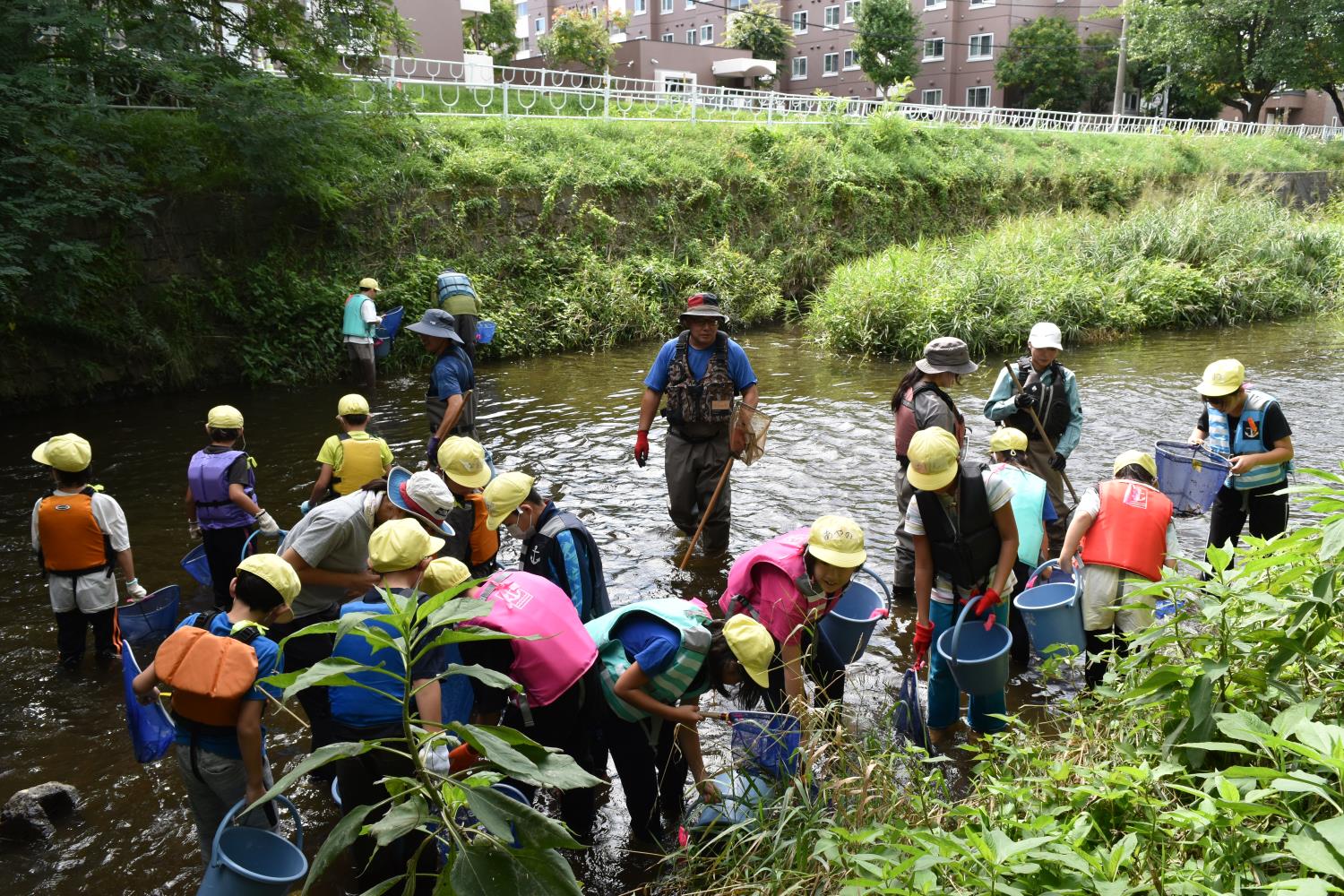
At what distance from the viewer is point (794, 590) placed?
3941 millimetres

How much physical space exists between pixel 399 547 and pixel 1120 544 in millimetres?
3394

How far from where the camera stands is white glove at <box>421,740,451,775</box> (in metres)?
3.33

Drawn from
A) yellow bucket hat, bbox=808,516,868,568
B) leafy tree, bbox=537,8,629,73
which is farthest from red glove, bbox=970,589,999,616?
leafy tree, bbox=537,8,629,73

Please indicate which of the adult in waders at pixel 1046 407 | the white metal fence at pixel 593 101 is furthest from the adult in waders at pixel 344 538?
the white metal fence at pixel 593 101

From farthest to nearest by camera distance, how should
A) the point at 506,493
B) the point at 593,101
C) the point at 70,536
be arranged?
the point at 593,101 → the point at 70,536 → the point at 506,493

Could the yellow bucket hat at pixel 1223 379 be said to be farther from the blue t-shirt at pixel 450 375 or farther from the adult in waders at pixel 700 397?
the blue t-shirt at pixel 450 375

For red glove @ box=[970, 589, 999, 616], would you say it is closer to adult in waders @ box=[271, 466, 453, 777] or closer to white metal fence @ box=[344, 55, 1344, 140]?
adult in waders @ box=[271, 466, 453, 777]

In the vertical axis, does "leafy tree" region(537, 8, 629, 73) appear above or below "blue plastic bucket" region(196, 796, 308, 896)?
above

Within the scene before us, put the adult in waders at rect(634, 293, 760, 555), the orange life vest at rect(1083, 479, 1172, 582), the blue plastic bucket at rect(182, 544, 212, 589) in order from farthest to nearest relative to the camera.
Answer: the adult in waders at rect(634, 293, 760, 555)
the blue plastic bucket at rect(182, 544, 212, 589)
the orange life vest at rect(1083, 479, 1172, 582)

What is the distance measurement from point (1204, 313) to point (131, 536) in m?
17.2

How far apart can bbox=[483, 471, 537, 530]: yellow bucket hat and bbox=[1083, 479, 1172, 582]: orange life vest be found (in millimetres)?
2795

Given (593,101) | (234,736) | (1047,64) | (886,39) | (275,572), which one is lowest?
(234,736)

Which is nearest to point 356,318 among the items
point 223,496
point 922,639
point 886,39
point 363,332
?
point 363,332

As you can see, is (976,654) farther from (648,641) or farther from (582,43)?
(582,43)
